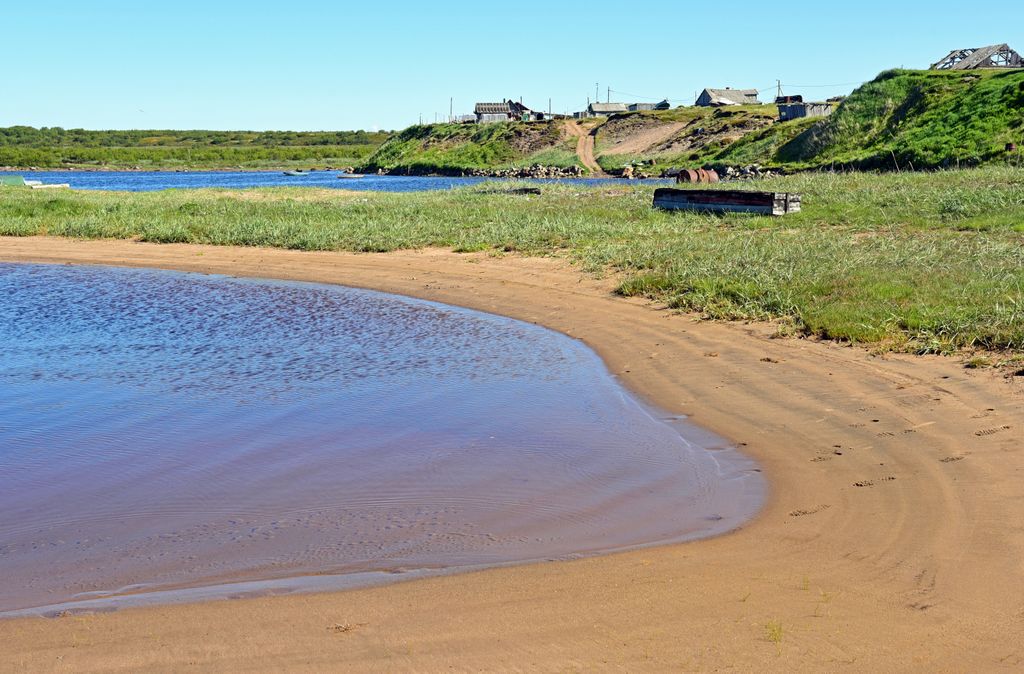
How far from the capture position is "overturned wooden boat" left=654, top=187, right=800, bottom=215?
22781mm

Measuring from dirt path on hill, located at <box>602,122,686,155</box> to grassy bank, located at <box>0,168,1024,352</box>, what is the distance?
176 feet

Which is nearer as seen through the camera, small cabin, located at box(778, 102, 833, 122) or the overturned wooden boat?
the overturned wooden boat

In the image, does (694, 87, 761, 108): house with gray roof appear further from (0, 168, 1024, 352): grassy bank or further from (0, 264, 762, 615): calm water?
(0, 264, 762, 615): calm water

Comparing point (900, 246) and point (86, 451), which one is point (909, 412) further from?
point (900, 246)

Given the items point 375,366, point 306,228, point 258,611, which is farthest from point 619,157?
point 258,611

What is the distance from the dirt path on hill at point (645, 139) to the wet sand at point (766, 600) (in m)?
82.2

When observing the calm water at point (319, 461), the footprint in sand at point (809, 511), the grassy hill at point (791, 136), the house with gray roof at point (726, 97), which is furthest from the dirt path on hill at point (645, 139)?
the footprint in sand at point (809, 511)

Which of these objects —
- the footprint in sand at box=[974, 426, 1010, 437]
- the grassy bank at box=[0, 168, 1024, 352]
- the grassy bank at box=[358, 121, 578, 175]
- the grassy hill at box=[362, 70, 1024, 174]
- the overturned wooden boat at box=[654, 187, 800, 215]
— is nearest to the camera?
the footprint in sand at box=[974, 426, 1010, 437]

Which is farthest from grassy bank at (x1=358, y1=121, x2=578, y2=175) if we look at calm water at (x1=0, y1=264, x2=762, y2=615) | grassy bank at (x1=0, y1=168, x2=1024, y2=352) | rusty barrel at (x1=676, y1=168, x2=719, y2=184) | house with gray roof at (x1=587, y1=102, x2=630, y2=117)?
calm water at (x1=0, y1=264, x2=762, y2=615)

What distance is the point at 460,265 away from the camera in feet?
65.4

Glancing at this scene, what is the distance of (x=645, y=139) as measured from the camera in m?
91.6

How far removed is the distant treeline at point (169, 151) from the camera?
136 m

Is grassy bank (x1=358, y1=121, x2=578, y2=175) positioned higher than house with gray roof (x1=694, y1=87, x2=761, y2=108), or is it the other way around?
house with gray roof (x1=694, y1=87, x2=761, y2=108)

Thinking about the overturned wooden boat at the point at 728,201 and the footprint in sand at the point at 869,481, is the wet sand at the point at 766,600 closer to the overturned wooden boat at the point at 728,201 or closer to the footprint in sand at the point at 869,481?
the footprint in sand at the point at 869,481
